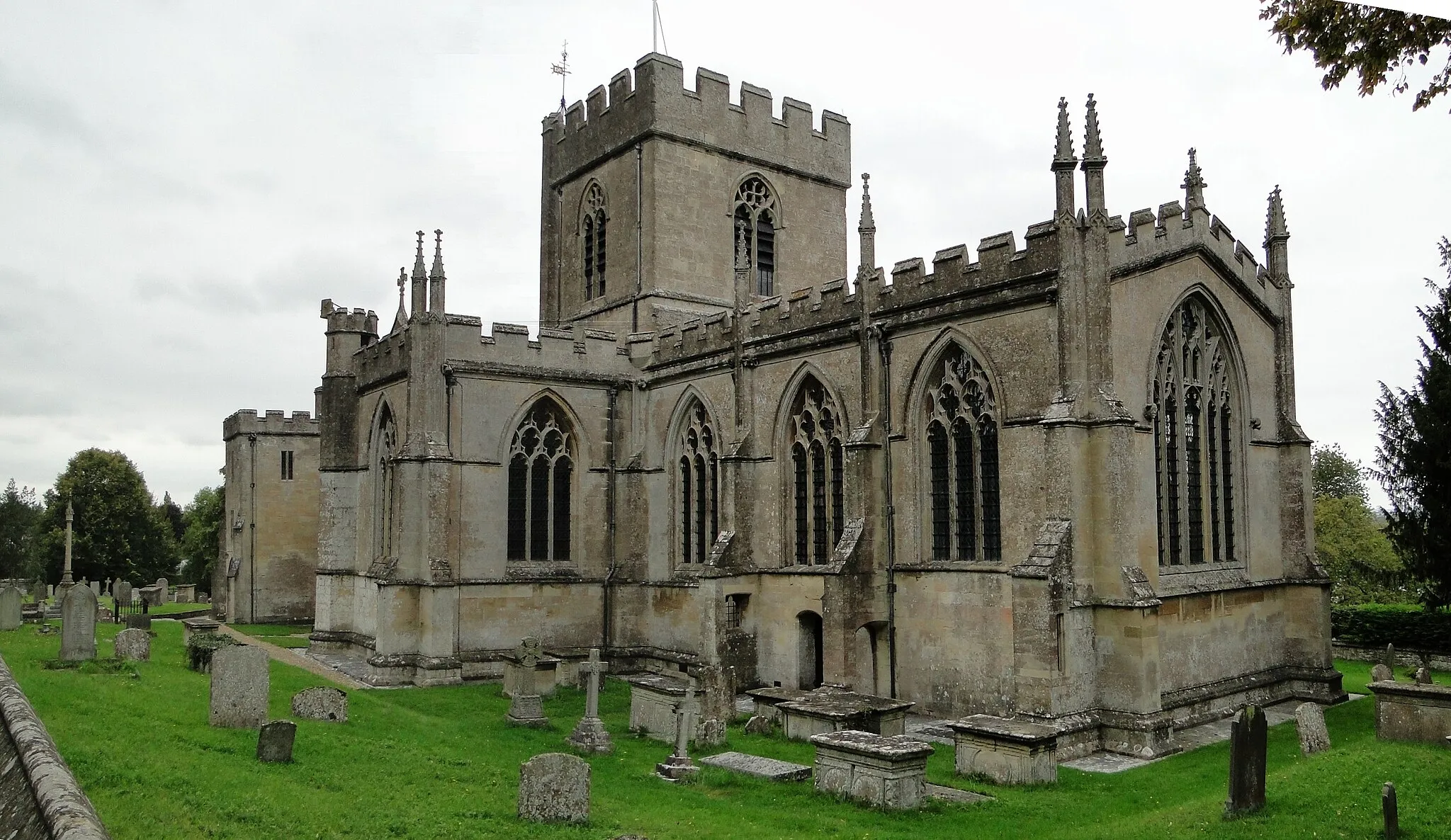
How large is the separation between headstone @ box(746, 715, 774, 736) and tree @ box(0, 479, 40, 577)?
46578mm

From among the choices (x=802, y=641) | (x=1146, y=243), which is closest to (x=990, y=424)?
(x=1146, y=243)

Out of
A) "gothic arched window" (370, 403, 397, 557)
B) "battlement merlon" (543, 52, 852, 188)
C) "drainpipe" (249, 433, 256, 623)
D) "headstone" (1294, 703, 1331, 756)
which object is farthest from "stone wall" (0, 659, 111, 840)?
"drainpipe" (249, 433, 256, 623)

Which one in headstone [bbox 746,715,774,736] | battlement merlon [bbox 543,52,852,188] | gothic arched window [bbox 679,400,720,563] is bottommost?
headstone [bbox 746,715,774,736]

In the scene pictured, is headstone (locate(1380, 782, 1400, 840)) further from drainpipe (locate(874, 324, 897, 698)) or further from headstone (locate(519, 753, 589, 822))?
drainpipe (locate(874, 324, 897, 698))

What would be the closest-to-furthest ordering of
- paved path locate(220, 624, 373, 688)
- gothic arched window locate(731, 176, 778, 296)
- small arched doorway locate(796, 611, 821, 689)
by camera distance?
small arched doorway locate(796, 611, 821, 689) < paved path locate(220, 624, 373, 688) < gothic arched window locate(731, 176, 778, 296)

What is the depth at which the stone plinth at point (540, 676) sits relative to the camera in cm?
2166

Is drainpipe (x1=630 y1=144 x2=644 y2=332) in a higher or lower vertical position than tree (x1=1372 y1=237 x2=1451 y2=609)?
higher

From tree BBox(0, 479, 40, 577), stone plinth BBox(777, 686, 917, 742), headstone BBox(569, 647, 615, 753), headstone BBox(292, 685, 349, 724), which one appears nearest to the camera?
headstone BBox(569, 647, 615, 753)

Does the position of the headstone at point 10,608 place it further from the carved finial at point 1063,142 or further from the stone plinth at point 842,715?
the carved finial at point 1063,142

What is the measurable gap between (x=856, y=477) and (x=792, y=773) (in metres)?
6.91

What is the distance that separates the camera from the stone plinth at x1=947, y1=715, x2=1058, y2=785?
14.4m

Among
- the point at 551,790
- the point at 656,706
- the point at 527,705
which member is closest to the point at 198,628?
the point at 527,705

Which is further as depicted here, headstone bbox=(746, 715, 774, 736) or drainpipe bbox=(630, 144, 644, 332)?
drainpipe bbox=(630, 144, 644, 332)

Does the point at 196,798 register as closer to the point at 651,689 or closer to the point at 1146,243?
the point at 651,689
